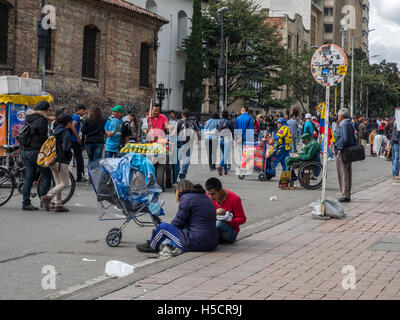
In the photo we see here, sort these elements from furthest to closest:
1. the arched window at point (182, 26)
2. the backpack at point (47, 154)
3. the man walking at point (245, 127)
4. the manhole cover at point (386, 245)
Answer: the arched window at point (182, 26) → the man walking at point (245, 127) → the backpack at point (47, 154) → the manhole cover at point (386, 245)

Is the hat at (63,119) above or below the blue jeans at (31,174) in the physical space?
above

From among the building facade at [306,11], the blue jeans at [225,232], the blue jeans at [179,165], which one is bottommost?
the blue jeans at [225,232]

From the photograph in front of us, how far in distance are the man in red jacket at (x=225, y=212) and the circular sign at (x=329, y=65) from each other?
3.55 m

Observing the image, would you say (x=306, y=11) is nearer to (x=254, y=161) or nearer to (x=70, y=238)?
(x=254, y=161)

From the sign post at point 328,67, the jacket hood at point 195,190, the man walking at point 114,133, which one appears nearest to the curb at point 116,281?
the jacket hood at point 195,190

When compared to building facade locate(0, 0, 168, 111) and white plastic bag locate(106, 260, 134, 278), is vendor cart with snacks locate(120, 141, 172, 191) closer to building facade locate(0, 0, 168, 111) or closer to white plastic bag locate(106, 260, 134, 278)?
white plastic bag locate(106, 260, 134, 278)

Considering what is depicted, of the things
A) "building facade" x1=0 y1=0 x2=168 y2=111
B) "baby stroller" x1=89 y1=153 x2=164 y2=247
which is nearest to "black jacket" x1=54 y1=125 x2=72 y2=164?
"baby stroller" x1=89 y1=153 x2=164 y2=247

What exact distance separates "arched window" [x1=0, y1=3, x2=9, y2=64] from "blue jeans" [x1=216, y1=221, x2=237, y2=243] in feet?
73.9

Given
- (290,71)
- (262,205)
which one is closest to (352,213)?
(262,205)

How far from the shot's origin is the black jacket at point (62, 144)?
38.3 ft

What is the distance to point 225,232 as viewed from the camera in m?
8.55

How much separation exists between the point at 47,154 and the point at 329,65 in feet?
16.5

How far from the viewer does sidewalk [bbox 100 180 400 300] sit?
6016 millimetres

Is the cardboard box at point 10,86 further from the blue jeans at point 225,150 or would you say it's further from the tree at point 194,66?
the tree at point 194,66
